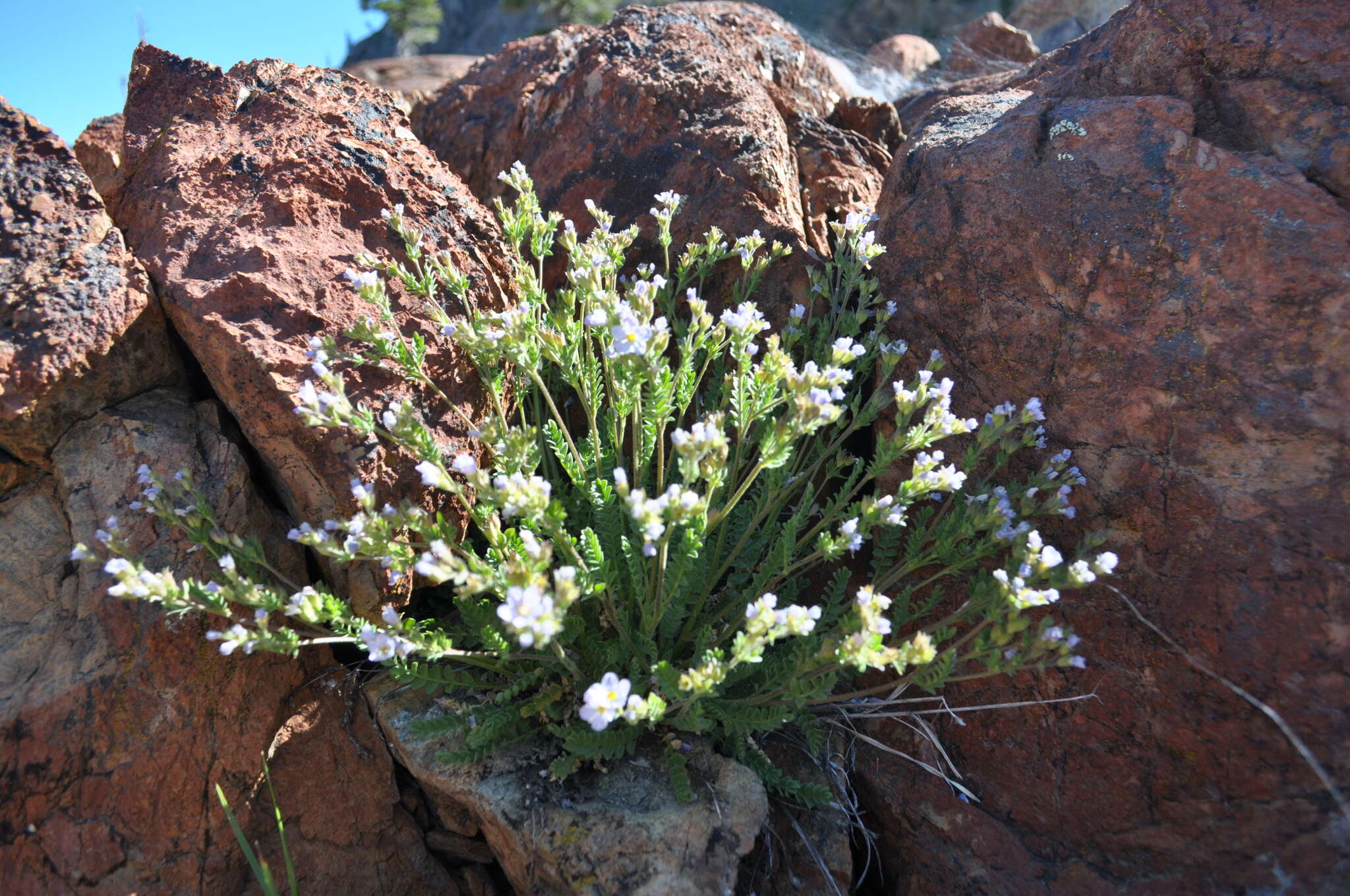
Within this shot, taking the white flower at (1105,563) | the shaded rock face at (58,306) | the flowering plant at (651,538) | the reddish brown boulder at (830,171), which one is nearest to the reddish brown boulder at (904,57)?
the reddish brown boulder at (830,171)

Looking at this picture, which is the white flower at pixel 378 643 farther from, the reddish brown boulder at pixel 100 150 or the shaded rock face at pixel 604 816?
the reddish brown boulder at pixel 100 150

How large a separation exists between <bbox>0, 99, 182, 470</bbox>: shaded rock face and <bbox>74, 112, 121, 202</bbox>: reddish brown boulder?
4.68 feet

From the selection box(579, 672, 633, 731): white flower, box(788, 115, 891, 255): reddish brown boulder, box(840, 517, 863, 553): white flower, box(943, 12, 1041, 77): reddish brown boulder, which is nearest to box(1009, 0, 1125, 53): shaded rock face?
box(943, 12, 1041, 77): reddish brown boulder

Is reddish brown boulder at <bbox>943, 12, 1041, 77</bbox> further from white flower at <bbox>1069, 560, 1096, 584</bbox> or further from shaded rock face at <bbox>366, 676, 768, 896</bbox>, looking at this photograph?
shaded rock face at <bbox>366, 676, 768, 896</bbox>

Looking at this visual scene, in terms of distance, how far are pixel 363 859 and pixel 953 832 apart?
2038mm

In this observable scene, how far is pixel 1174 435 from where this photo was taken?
274cm

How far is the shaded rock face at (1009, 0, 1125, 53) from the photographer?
636 inches

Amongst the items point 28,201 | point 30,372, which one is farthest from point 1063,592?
point 28,201

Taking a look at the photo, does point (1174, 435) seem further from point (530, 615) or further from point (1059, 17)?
point (1059, 17)

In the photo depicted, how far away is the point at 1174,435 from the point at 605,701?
2.13 meters

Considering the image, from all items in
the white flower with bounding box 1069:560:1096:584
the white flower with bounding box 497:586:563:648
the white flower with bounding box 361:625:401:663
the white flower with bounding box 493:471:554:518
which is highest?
the white flower with bounding box 493:471:554:518

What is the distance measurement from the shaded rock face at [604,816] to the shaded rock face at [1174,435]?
676 mm

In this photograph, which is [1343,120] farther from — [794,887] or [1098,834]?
[794,887]

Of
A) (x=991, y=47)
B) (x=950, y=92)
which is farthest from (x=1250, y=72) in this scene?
(x=991, y=47)
